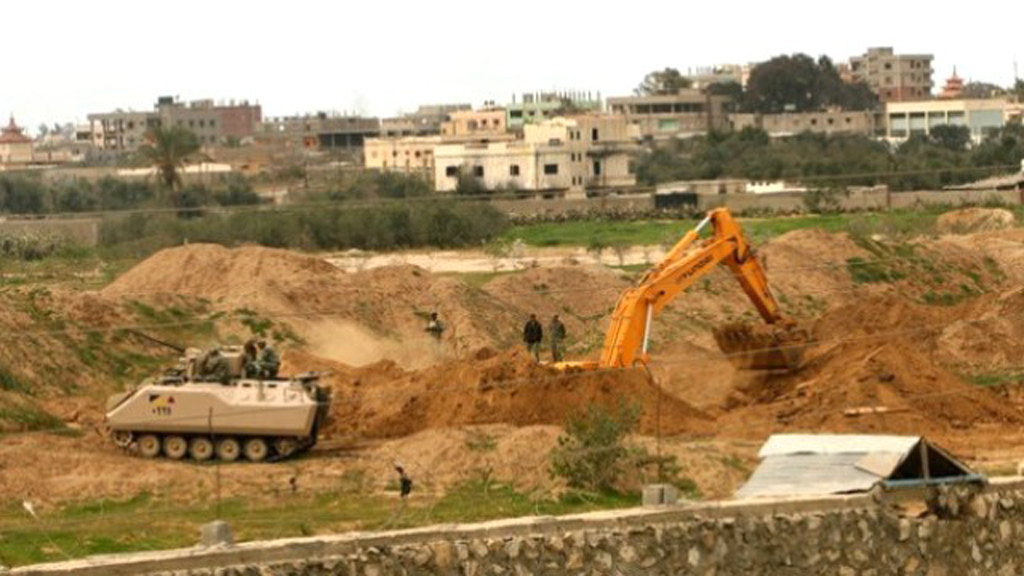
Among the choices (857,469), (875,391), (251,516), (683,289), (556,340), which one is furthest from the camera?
(556,340)

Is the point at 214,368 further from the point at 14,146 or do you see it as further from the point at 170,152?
the point at 14,146

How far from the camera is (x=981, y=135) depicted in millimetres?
176750

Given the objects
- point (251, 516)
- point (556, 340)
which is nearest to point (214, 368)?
point (251, 516)

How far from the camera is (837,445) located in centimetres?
2380

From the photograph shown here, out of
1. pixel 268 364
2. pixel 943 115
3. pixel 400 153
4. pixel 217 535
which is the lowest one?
pixel 943 115

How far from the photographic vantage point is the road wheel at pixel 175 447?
33.5 m

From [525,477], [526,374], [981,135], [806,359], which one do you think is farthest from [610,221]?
[981,135]

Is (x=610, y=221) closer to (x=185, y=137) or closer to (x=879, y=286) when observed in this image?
(x=185, y=137)

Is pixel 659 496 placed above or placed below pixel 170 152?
above

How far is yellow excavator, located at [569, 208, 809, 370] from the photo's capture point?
39781mm

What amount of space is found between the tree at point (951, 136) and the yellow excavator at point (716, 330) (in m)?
118

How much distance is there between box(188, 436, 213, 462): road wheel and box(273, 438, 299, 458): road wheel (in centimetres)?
80

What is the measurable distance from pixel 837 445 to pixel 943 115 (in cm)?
16851

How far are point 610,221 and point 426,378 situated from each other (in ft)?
202
